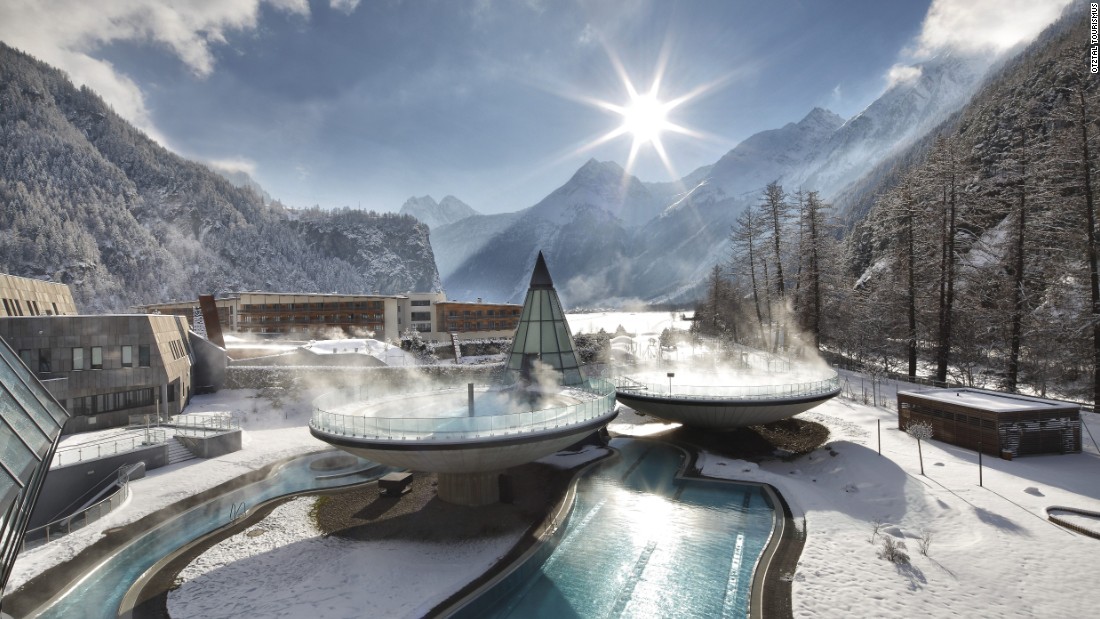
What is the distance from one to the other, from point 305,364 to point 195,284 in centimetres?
14017

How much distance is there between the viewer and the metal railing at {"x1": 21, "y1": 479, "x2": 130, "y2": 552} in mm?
15733

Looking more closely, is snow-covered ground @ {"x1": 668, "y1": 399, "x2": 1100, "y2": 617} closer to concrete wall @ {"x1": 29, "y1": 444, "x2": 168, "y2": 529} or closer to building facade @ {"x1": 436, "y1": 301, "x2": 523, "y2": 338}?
concrete wall @ {"x1": 29, "y1": 444, "x2": 168, "y2": 529}

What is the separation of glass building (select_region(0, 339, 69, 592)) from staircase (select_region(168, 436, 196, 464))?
16.7 meters

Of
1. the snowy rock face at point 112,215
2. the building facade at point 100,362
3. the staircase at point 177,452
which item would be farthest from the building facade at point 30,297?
the snowy rock face at point 112,215

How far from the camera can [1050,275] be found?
29.7 meters

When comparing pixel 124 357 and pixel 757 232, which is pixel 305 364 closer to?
pixel 124 357

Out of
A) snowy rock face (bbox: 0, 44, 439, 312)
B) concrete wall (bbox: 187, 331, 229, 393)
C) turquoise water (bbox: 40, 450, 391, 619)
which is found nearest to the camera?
turquoise water (bbox: 40, 450, 391, 619)

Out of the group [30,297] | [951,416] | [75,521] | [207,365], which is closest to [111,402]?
[207,365]

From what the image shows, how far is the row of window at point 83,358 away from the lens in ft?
84.9

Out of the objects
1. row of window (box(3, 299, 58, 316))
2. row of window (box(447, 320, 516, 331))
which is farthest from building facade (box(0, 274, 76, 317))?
row of window (box(447, 320, 516, 331))

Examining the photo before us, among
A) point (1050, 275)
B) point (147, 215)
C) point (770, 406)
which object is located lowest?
point (770, 406)

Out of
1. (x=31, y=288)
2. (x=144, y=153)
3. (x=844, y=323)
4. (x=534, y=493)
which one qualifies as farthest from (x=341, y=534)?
(x=144, y=153)

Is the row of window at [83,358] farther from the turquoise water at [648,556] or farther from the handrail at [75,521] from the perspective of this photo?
the turquoise water at [648,556]

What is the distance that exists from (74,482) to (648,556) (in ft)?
77.4
